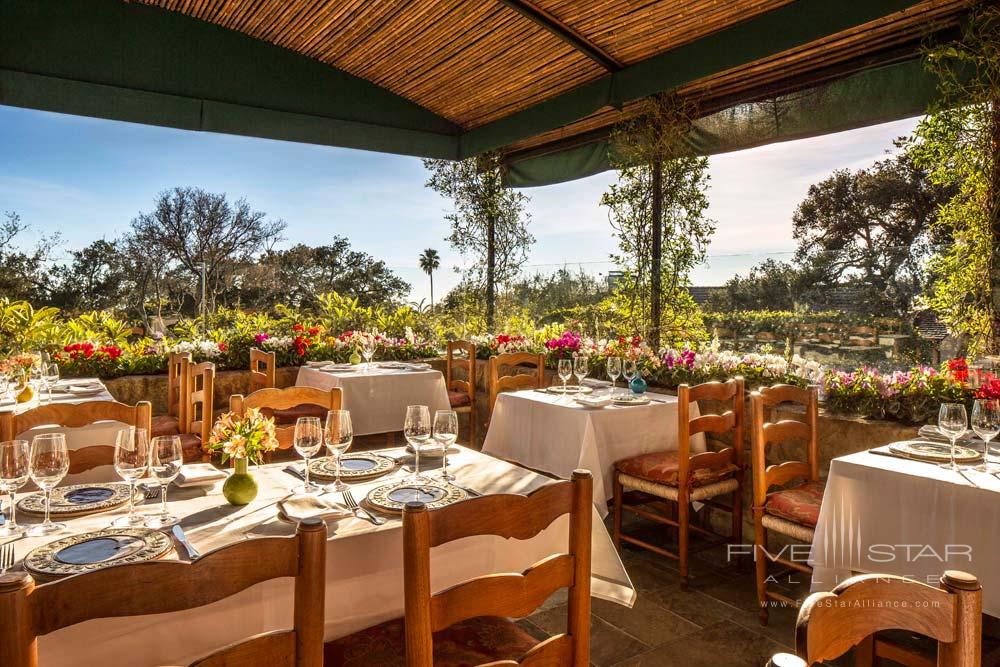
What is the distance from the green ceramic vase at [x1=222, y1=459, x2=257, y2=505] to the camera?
171cm

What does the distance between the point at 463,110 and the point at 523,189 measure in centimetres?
111

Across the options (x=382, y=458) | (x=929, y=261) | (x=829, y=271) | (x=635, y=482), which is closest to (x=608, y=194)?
(x=829, y=271)

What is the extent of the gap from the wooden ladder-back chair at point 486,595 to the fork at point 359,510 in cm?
26

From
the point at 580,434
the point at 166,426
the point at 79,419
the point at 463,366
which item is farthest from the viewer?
the point at 463,366

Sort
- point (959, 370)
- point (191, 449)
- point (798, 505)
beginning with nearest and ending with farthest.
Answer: point (798, 505), point (959, 370), point (191, 449)

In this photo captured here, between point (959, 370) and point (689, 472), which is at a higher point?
point (959, 370)

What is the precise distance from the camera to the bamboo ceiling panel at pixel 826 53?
347cm

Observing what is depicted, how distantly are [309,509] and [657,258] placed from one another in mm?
3955

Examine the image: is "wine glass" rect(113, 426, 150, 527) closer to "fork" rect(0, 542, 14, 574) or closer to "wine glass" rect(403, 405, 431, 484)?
"fork" rect(0, 542, 14, 574)

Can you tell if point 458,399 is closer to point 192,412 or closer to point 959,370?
point 192,412

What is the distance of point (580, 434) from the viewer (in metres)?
3.38

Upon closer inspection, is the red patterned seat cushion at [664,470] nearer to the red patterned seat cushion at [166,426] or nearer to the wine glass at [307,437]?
the wine glass at [307,437]

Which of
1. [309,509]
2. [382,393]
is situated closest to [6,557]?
[309,509]

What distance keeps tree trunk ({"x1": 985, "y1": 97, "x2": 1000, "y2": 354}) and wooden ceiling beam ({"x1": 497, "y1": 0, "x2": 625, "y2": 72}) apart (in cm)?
238
